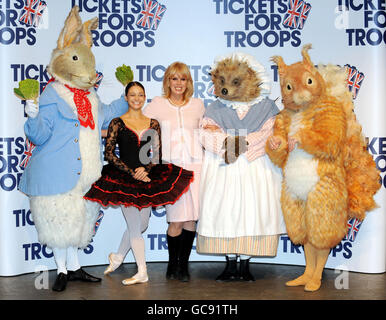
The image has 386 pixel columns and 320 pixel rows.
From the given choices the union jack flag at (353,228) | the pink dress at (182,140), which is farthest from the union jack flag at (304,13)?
the union jack flag at (353,228)

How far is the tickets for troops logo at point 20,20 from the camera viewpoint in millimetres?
4746

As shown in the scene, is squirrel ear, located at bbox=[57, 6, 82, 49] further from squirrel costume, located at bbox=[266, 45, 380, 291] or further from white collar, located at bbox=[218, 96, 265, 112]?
squirrel costume, located at bbox=[266, 45, 380, 291]

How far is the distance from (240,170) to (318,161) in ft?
1.95

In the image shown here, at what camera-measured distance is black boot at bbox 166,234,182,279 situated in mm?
4609

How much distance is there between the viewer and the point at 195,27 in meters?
5.26

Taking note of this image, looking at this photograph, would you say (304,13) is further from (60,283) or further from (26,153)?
(60,283)

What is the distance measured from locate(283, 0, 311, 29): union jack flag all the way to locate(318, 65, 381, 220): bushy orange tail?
962 mm

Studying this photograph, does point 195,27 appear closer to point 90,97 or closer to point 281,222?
point 90,97

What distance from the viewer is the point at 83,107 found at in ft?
14.4

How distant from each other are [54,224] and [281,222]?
1.75m

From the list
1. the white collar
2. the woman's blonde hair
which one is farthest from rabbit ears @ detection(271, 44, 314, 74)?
the woman's blonde hair

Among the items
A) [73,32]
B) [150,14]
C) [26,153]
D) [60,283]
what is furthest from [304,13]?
[60,283]
